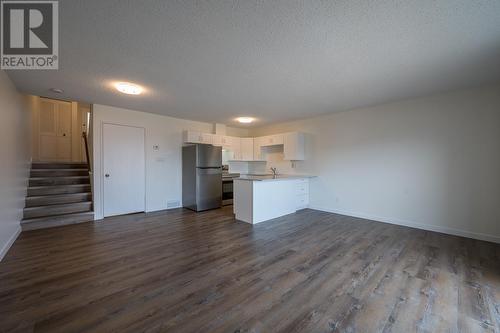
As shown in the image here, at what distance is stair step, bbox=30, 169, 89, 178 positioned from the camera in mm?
4661

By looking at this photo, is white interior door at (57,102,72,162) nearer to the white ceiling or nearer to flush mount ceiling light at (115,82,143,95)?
the white ceiling

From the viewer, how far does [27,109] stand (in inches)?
162

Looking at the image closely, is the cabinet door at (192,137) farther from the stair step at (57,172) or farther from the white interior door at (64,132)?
the white interior door at (64,132)

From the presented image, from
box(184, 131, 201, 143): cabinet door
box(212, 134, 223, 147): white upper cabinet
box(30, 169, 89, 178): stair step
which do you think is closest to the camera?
box(30, 169, 89, 178): stair step

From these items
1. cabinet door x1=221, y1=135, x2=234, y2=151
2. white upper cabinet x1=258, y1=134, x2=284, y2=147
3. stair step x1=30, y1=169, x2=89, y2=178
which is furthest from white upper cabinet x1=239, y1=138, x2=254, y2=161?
stair step x1=30, y1=169, x2=89, y2=178

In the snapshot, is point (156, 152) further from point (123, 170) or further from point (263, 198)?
point (263, 198)

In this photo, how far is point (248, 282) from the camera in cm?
211

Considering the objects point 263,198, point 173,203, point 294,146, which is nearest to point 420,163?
point 294,146

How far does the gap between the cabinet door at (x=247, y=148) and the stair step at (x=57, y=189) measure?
4181 millimetres

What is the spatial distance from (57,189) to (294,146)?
5624 millimetres

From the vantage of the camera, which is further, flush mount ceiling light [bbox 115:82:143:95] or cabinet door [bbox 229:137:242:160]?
cabinet door [bbox 229:137:242:160]

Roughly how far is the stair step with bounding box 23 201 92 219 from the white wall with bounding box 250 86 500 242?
18.2 feet

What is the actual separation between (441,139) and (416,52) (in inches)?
87.3

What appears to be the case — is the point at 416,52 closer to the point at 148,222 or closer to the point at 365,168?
the point at 365,168
